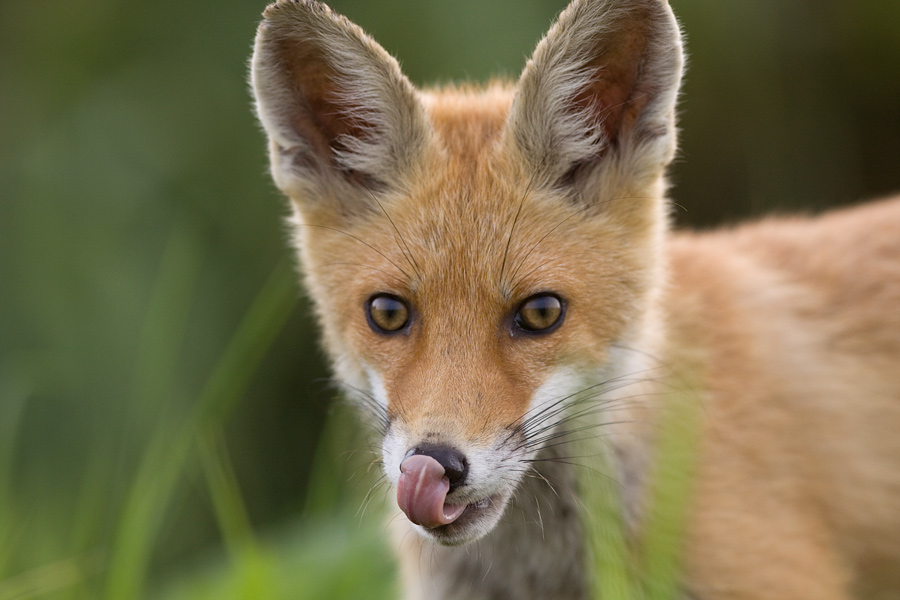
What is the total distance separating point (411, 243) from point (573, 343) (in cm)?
56

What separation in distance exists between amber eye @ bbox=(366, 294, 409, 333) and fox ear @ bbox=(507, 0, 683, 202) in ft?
2.00

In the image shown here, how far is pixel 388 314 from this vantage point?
2.64 m

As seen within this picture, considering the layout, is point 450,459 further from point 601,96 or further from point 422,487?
point 601,96

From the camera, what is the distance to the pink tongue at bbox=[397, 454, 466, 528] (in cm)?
215

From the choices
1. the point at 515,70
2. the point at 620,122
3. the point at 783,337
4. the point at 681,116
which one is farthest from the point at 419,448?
the point at 681,116

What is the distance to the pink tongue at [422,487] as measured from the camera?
215cm

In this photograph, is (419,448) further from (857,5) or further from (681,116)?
(857,5)

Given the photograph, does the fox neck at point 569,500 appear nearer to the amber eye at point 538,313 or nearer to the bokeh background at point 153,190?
the amber eye at point 538,313

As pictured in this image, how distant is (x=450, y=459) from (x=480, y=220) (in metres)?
0.80

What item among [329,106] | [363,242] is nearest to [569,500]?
[363,242]

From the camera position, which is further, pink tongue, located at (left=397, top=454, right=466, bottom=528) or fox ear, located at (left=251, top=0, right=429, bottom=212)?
fox ear, located at (left=251, top=0, right=429, bottom=212)

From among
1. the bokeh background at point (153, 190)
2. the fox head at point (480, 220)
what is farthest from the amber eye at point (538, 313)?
the bokeh background at point (153, 190)

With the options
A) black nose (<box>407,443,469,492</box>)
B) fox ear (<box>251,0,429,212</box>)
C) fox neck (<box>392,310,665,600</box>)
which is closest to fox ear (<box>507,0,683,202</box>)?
fox ear (<box>251,0,429,212</box>)

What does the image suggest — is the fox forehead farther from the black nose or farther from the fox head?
the black nose
